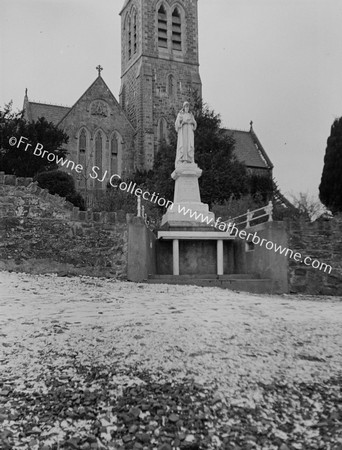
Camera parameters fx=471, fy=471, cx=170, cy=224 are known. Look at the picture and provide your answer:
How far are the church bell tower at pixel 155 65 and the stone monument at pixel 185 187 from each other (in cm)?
2325

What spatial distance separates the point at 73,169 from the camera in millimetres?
34469

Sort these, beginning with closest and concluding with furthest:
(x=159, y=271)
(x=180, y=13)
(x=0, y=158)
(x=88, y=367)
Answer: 1. (x=88, y=367)
2. (x=159, y=271)
3. (x=0, y=158)
4. (x=180, y=13)

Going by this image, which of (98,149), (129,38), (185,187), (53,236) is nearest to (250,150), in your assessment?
(98,149)

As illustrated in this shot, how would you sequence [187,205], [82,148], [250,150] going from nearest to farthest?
[187,205]
[82,148]
[250,150]

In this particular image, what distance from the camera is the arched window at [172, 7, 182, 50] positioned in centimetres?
4403

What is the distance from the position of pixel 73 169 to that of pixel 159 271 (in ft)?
74.9

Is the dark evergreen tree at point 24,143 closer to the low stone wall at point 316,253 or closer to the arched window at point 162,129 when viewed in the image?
the low stone wall at point 316,253

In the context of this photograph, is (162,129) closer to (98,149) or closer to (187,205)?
(98,149)

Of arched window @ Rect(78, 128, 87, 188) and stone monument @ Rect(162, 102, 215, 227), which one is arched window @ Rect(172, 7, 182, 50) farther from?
stone monument @ Rect(162, 102, 215, 227)

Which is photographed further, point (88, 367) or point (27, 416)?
point (88, 367)

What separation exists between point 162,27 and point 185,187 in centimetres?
3393

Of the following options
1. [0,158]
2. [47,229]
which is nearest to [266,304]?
[47,229]

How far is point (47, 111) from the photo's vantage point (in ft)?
132

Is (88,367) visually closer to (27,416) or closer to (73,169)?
(27,416)
